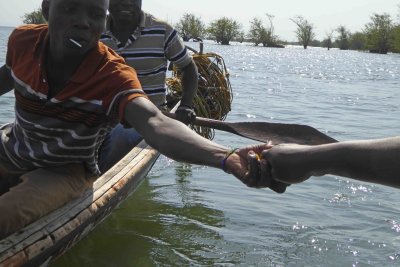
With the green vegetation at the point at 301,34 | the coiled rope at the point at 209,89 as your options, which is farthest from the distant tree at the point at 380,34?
the coiled rope at the point at 209,89

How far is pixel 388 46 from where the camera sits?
249 feet

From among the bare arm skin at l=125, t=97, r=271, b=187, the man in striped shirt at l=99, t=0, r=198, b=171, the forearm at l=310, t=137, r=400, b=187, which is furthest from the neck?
the forearm at l=310, t=137, r=400, b=187

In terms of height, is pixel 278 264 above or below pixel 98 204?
below

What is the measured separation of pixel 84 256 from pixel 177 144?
2.02 m

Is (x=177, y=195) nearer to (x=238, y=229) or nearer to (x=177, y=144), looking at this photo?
(x=238, y=229)

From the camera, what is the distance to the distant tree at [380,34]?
74938mm

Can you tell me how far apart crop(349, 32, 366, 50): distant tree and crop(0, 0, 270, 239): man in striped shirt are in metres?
89.8

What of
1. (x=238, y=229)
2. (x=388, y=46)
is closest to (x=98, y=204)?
(x=238, y=229)

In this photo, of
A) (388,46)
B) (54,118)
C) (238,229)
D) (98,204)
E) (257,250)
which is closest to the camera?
(54,118)

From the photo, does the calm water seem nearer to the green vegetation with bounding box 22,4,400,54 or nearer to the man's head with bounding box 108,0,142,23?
the man's head with bounding box 108,0,142,23

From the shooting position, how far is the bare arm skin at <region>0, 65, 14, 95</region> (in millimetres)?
2916

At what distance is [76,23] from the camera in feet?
7.79

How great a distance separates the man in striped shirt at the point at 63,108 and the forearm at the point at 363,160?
2.04 feet

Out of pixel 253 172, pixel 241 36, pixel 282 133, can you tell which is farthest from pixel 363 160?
pixel 241 36
